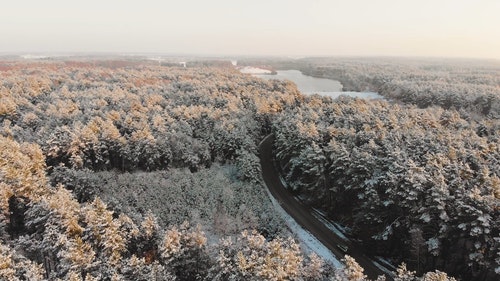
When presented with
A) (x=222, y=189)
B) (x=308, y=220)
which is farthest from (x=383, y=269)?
(x=222, y=189)

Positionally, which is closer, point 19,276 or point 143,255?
point 19,276

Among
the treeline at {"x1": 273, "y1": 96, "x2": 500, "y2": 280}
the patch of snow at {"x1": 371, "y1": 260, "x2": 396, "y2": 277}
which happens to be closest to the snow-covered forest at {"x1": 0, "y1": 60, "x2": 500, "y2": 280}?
the treeline at {"x1": 273, "y1": 96, "x2": 500, "y2": 280}

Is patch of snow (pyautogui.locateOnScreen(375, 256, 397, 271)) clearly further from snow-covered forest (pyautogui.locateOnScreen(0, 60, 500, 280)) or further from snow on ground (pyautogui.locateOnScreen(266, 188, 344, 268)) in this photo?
snow on ground (pyautogui.locateOnScreen(266, 188, 344, 268))

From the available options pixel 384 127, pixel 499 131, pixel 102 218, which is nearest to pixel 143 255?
pixel 102 218

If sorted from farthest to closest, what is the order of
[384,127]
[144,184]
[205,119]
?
[205,119]
[384,127]
[144,184]

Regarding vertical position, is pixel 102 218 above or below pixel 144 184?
above

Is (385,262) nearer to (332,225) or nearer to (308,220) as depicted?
(332,225)

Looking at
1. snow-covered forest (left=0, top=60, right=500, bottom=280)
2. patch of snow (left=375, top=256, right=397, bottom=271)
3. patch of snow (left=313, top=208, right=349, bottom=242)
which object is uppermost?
snow-covered forest (left=0, top=60, right=500, bottom=280)

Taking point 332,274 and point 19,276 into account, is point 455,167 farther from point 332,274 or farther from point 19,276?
point 19,276
